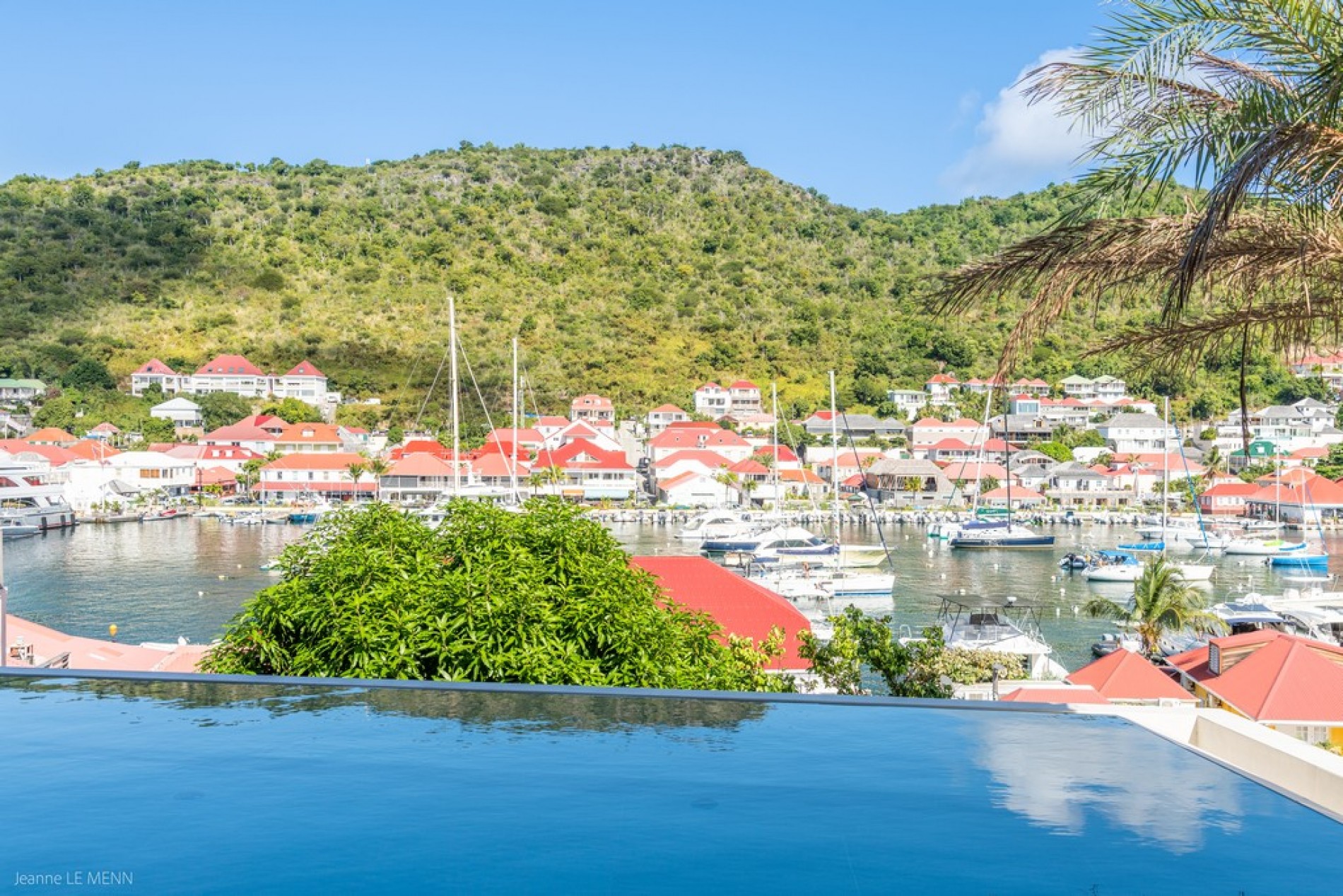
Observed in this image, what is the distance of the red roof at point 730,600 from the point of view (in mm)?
14898

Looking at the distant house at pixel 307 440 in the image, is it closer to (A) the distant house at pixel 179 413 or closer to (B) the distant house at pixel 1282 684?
(A) the distant house at pixel 179 413

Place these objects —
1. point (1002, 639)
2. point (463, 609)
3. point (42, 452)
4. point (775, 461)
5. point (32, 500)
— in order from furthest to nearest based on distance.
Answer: point (42, 452) < point (32, 500) < point (775, 461) < point (1002, 639) < point (463, 609)

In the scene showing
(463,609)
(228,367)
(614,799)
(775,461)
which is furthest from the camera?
(228,367)

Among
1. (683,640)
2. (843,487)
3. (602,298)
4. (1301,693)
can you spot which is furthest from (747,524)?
(602,298)

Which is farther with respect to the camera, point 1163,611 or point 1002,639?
point 1163,611

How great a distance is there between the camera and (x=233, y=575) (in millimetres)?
29891

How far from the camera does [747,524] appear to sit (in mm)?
38719

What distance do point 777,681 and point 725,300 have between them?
279 feet

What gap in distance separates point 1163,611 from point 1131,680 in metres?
7.31

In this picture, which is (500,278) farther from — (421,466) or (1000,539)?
(1000,539)

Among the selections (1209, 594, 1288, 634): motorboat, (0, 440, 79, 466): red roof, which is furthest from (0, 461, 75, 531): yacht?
(1209, 594, 1288, 634): motorboat

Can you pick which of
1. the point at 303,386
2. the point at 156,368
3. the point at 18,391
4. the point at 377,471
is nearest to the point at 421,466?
the point at 377,471

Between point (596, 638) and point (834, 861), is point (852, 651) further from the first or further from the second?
point (834, 861)

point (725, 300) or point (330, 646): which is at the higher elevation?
point (725, 300)
